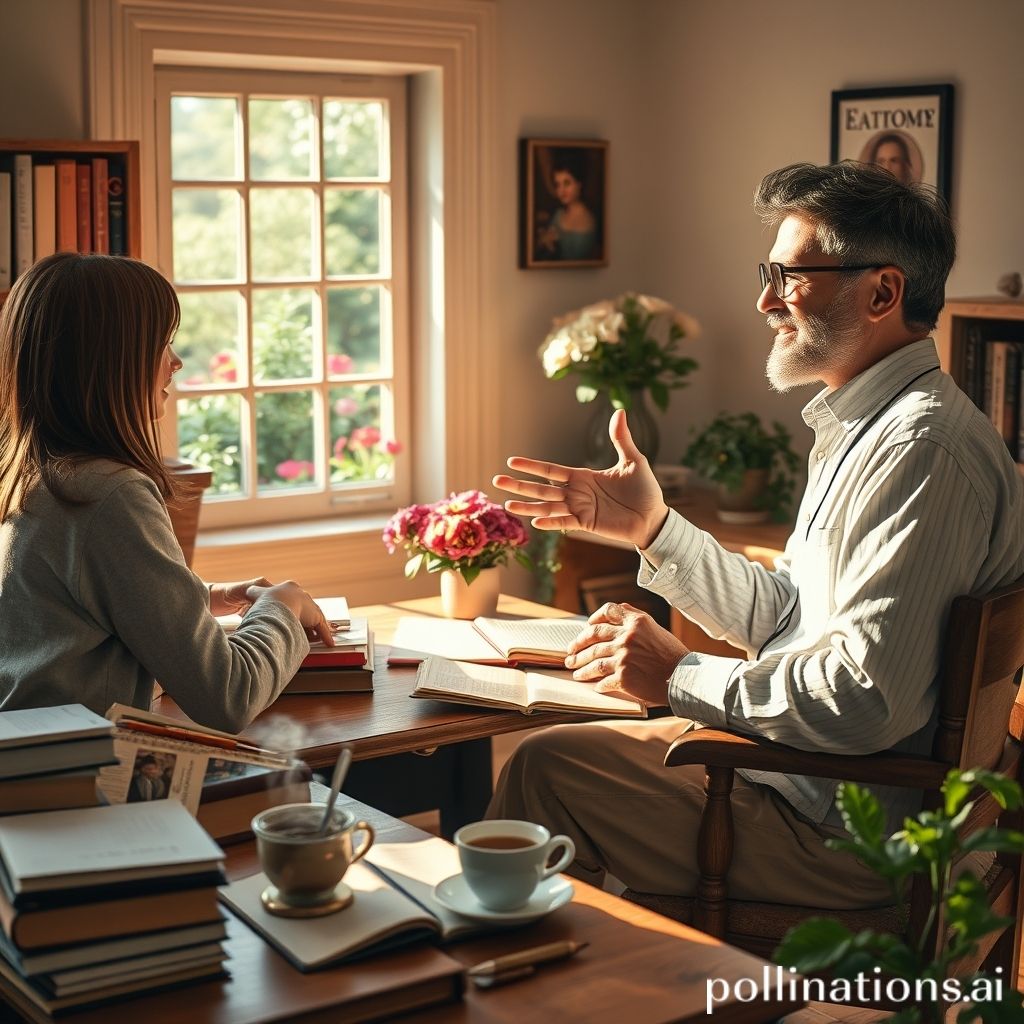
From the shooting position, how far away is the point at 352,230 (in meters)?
4.27

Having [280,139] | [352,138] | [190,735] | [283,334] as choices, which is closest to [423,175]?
[352,138]

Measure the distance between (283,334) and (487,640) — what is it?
6.44 feet

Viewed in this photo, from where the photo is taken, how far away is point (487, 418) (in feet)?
14.2

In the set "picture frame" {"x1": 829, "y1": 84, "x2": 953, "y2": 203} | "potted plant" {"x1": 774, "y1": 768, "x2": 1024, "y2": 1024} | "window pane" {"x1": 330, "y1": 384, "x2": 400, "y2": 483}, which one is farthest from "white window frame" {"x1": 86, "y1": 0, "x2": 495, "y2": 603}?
"potted plant" {"x1": 774, "y1": 768, "x2": 1024, "y2": 1024}

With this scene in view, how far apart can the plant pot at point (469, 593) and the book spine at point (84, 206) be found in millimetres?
1284

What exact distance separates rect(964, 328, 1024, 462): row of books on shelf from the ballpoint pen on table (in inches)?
91.9

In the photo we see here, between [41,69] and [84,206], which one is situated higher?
[41,69]

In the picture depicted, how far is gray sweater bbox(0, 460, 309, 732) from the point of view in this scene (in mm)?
1810

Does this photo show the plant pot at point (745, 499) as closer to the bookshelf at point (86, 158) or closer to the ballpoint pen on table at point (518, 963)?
the bookshelf at point (86, 158)

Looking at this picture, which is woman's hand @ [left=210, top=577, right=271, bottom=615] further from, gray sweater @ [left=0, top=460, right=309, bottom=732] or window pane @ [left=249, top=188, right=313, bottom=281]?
window pane @ [left=249, top=188, right=313, bottom=281]

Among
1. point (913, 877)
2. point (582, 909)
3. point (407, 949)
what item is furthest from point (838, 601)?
point (407, 949)

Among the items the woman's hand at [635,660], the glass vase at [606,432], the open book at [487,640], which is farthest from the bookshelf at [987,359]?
the woman's hand at [635,660]

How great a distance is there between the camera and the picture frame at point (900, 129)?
12.2ft

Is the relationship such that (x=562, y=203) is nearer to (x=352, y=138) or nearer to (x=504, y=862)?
(x=352, y=138)
